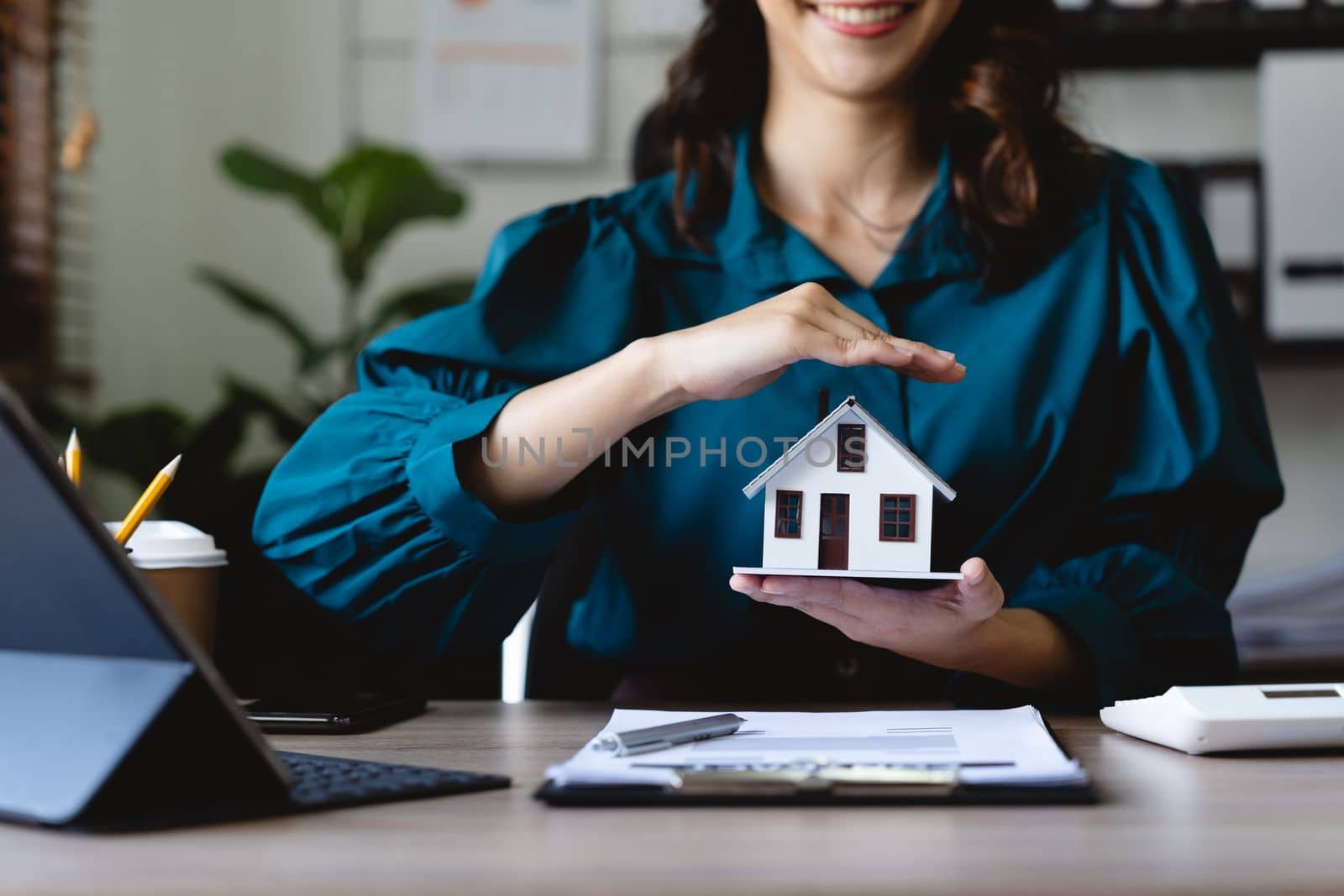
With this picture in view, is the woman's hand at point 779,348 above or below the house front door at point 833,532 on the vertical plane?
above

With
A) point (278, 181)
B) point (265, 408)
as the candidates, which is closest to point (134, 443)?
point (265, 408)

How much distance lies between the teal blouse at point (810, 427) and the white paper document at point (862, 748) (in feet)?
0.76

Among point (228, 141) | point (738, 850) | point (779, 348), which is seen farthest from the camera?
point (228, 141)

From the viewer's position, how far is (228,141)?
229 centimetres

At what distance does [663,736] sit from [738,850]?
165 mm

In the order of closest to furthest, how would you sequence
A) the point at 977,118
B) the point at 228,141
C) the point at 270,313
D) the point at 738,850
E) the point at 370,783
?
the point at 738,850 → the point at 370,783 → the point at 977,118 → the point at 270,313 → the point at 228,141

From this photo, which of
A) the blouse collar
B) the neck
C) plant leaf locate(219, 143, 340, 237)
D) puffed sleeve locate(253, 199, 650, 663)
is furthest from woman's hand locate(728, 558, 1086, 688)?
plant leaf locate(219, 143, 340, 237)

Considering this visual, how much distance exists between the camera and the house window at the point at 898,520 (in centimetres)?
79

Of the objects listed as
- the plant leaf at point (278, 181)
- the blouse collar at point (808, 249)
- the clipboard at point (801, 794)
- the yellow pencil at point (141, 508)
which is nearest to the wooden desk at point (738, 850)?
the clipboard at point (801, 794)

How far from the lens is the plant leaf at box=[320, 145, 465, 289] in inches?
79.5

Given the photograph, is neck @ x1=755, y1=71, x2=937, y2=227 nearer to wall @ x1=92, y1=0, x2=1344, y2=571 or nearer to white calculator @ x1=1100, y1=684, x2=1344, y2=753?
white calculator @ x1=1100, y1=684, x2=1344, y2=753

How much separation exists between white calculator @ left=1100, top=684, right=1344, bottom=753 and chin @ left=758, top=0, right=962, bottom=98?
61 centimetres

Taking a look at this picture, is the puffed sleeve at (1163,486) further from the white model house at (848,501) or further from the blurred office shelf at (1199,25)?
the blurred office shelf at (1199,25)

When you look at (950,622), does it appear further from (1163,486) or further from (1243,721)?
(1163,486)
